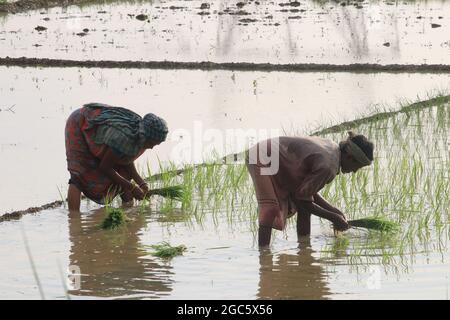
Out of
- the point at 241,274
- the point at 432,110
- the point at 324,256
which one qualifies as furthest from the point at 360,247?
the point at 432,110

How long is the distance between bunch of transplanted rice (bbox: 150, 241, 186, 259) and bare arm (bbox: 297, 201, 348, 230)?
0.67 m

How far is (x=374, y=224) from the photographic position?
6.42 meters

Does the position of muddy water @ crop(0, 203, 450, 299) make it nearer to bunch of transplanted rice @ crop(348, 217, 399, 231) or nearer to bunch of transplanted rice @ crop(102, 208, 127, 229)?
bunch of transplanted rice @ crop(102, 208, 127, 229)

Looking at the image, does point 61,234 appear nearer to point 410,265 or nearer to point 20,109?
point 410,265

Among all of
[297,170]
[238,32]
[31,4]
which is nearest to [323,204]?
[297,170]

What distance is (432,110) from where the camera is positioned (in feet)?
33.4

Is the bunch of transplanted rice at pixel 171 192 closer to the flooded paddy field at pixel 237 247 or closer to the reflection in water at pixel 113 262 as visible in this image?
the flooded paddy field at pixel 237 247

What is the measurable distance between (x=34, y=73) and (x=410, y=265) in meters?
7.55

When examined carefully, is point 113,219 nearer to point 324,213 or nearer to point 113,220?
point 113,220

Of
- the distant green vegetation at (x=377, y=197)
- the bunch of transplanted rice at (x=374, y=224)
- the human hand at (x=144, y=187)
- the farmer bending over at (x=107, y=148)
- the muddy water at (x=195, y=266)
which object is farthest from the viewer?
the human hand at (x=144, y=187)

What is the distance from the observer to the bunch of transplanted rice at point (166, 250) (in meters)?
5.98

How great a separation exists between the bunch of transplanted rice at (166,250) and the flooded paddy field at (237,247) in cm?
4

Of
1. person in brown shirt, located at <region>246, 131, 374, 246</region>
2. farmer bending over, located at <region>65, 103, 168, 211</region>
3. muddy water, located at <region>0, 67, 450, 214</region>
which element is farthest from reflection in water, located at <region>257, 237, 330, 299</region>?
muddy water, located at <region>0, 67, 450, 214</region>

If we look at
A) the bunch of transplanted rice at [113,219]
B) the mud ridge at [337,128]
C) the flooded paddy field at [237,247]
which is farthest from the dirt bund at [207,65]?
the bunch of transplanted rice at [113,219]
